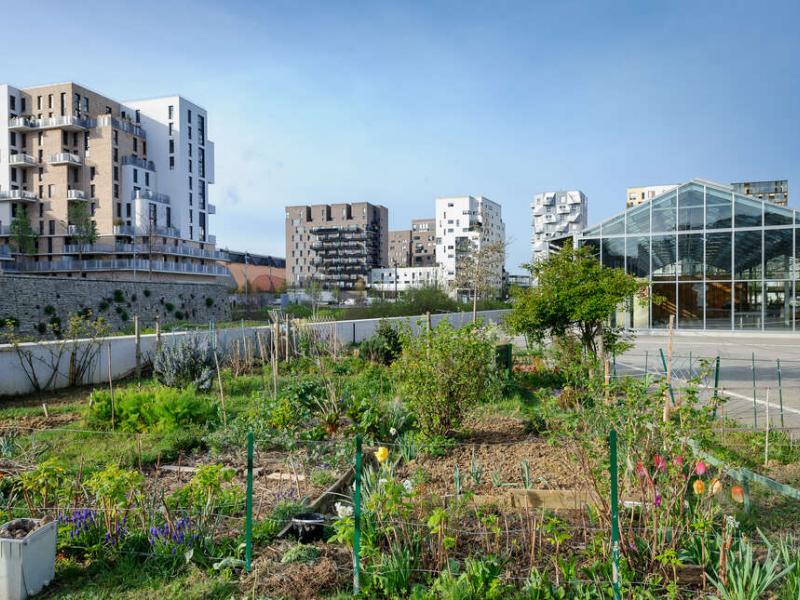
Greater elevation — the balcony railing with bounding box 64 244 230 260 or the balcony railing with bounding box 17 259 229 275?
the balcony railing with bounding box 64 244 230 260

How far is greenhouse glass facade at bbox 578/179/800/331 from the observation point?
22031mm

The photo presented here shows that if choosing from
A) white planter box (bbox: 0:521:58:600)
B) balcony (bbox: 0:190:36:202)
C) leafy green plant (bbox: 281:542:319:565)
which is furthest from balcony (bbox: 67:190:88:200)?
leafy green plant (bbox: 281:542:319:565)

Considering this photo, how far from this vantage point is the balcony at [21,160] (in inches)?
1965

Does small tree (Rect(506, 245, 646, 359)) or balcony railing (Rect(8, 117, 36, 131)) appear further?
balcony railing (Rect(8, 117, 36, 131))

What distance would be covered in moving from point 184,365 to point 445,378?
6.20 m

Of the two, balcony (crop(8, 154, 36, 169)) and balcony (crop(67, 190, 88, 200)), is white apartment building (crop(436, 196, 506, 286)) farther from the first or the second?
balcony (crop(8, 154, 36, 169))

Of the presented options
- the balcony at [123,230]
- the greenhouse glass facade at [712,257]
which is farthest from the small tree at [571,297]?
the balcony at [123,230]

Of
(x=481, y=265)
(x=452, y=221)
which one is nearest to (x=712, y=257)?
(x=481, y=265)

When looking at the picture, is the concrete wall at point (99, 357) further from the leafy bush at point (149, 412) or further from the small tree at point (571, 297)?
the leafy bush at point (149, 412)

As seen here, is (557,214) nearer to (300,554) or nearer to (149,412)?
(149,412)

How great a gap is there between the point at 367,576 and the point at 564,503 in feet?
5.14

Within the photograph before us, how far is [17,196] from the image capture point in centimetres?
4956

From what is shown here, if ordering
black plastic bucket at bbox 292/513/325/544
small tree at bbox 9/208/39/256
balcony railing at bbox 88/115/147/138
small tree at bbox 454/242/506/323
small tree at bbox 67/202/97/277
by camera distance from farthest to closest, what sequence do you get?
balcony railing at bbox 88/115/147/138
small tree at bbox 67/202/97/277
small tree at bbox 9/208/39/256
small tree at bbox 454/242/506/323
black plastic bucket at bbox 292/513/325/544

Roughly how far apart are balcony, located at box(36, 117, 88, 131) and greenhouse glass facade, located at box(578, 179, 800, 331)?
4931 centimetres
